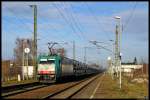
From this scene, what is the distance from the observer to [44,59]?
1896 inches

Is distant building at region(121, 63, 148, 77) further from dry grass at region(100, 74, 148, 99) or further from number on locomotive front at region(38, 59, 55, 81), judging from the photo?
dry grass at region(100, 74, 148, 99)

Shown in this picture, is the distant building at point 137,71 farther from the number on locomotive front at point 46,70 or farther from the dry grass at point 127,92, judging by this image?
the dry grass at point 127,92

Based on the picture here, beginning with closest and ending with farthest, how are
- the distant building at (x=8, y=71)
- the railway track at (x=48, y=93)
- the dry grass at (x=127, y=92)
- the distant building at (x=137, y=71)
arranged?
the railway track at (x=48, y=93)
the dry grass at (x=127, y=92)
the distant building at (x=8, y=71)
the distant building at (x=137, y=71)

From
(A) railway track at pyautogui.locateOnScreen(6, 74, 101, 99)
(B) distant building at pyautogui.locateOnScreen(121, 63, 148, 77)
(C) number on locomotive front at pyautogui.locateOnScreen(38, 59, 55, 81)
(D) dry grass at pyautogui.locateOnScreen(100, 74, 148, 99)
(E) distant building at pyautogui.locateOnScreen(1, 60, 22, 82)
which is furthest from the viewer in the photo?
(B) distant building at pyautogui.locateOnScreen(121, 63, 148, 77)

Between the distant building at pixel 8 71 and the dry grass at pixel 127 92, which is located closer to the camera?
the dry grass at pixel 127 92

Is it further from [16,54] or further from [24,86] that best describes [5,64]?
[16,54]

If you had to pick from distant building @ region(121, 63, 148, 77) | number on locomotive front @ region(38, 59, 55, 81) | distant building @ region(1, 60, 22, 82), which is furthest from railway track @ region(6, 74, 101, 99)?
distant building @ region(121, 63, 148, 77)

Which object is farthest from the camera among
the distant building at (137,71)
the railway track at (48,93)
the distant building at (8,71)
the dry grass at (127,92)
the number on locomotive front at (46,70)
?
the distant building at (137,71)

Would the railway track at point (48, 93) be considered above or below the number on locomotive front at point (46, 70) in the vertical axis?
below

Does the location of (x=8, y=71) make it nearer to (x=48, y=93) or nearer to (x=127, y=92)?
(x=127, y=92)

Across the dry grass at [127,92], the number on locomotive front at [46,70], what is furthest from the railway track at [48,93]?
the number on locomotive front at [46,70]

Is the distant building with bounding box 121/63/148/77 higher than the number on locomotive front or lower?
lower

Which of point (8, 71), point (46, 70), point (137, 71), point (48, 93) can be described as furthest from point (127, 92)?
point (137, 71)

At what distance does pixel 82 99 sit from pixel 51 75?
843 inches
